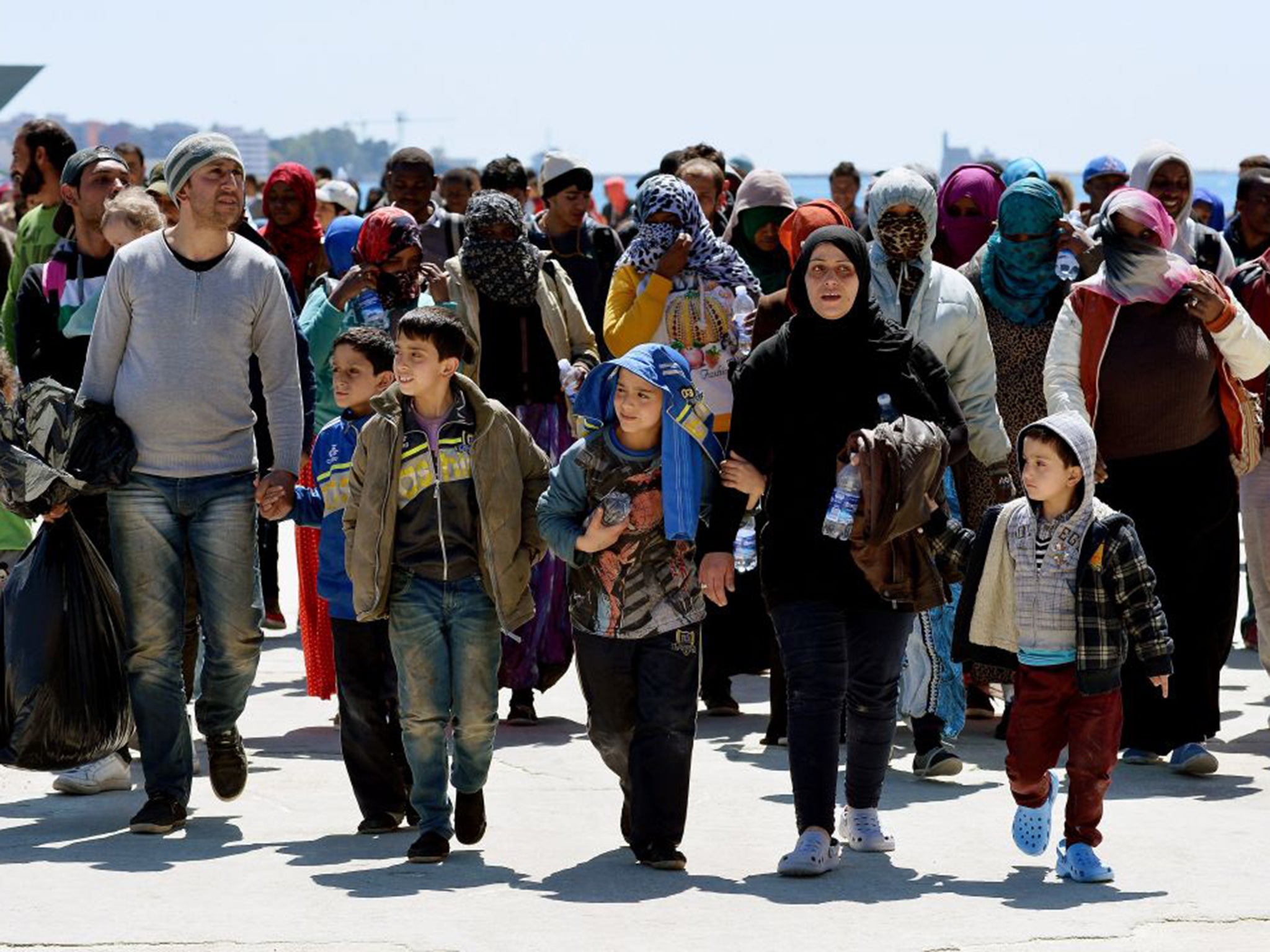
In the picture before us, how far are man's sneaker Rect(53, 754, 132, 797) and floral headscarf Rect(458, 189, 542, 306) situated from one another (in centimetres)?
257

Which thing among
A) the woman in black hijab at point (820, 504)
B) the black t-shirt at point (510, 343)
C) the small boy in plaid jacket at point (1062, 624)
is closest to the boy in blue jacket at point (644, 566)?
the woman in black hijab at point (820, 504)

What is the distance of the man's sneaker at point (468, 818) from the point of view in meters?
7.39

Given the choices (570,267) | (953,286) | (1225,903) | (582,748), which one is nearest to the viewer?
(1225,903)

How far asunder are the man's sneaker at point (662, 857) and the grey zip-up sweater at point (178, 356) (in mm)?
1789

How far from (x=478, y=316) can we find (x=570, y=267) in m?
1.20

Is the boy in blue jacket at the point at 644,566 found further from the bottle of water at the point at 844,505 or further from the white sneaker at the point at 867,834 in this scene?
the white sneaker at the point at 867,834

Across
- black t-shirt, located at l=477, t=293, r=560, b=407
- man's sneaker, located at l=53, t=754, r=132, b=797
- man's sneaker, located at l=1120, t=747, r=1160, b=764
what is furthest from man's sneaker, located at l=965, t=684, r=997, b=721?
man's sneaker, located at l=53, t=754, r=132, b=797

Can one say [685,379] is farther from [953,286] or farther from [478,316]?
[478,316]

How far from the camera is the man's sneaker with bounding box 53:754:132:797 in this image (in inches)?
329

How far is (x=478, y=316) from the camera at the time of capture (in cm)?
985

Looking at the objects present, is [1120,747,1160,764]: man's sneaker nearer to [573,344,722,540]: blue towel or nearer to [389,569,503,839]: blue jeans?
[573,344,722,540]: blue towel

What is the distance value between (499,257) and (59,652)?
2773 millimetres

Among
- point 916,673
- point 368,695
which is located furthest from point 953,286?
point 368,695

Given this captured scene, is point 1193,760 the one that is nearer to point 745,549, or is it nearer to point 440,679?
point 745,549
